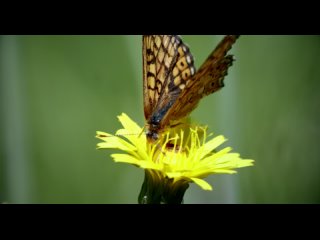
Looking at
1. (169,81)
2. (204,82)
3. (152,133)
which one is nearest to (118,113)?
(169,81)

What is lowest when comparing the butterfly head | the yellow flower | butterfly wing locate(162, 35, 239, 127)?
the yellow flower

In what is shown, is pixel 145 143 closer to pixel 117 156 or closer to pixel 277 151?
pixel 117 156

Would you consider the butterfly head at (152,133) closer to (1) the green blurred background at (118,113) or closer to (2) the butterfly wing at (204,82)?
(2) the butterfly wing at (204,82)

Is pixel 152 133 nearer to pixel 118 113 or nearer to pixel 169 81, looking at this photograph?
pixel 169 81

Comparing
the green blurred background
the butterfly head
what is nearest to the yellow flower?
the butterfly head

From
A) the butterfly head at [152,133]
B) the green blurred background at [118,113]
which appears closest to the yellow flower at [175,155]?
the butterfly head at [152,133]

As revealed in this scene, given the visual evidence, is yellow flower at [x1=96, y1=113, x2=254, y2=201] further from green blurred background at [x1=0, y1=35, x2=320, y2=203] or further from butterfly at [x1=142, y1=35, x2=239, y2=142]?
green blurred background at [x1=0, y1=35, x2=320, y2=203]

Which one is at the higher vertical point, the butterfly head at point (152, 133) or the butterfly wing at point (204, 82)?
the butterfly wing at point (204, 82)
